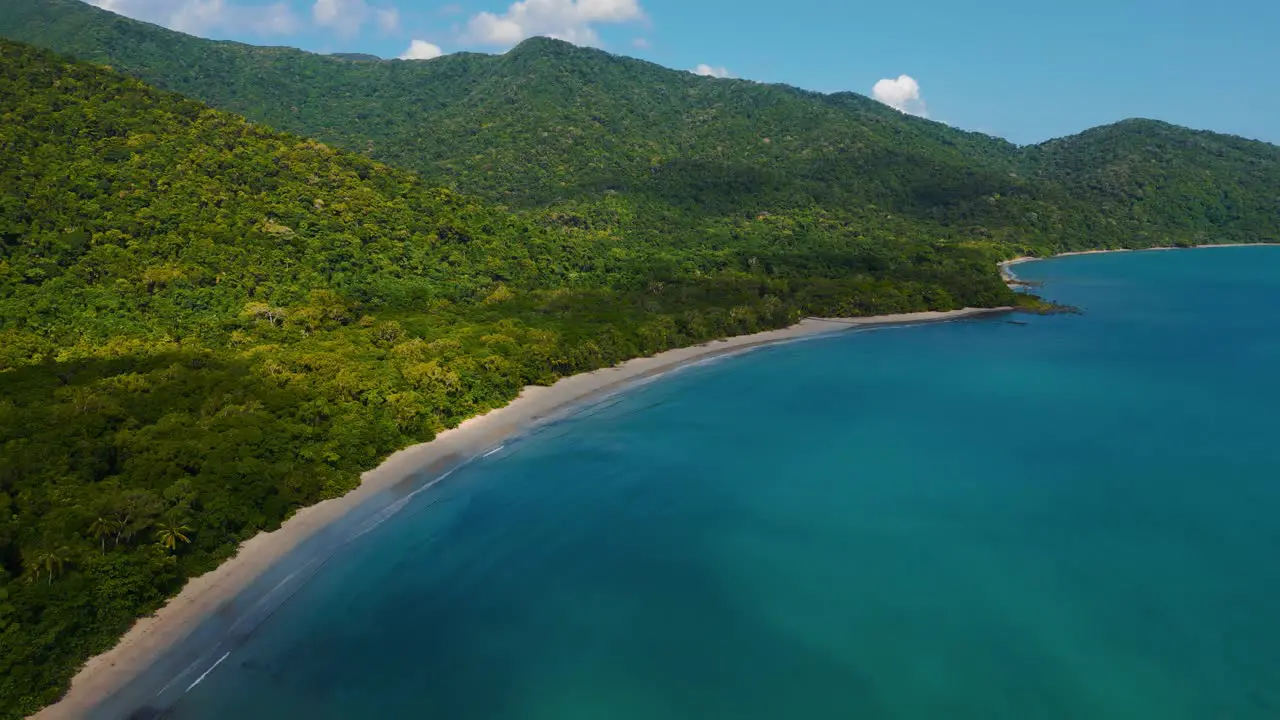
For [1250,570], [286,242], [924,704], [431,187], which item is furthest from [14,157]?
[1250,570]

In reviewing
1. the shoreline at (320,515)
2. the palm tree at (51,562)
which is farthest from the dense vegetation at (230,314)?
the shoreline at (320,515)

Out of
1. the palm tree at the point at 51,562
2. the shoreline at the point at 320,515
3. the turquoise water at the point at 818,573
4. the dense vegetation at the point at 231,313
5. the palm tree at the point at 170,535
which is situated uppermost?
the dense vegetation at the point at 231,313

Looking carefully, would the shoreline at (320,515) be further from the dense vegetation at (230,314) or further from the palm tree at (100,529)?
the palm tree at (100,529)

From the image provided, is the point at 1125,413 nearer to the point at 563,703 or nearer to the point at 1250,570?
the point at 1250,570

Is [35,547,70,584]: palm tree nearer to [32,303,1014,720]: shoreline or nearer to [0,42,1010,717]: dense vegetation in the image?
[0,42,1010,717]: dense vegetation

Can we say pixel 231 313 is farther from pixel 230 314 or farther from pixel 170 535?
pixel 170 535

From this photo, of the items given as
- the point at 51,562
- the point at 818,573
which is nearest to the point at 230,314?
the point at 51,562

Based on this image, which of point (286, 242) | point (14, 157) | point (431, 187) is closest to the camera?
point (14, 157)
